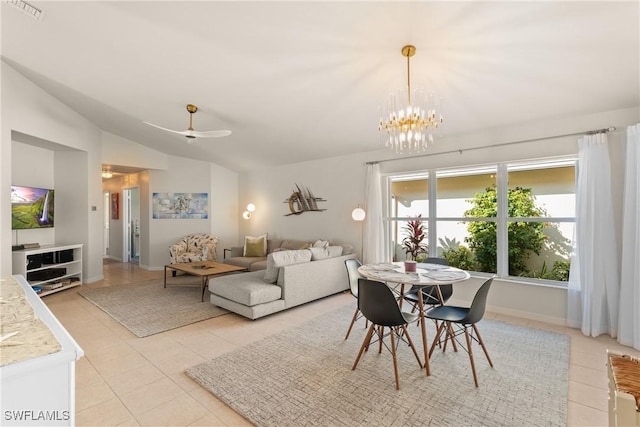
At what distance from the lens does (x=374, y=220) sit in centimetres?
496

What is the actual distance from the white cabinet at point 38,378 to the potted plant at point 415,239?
14.3ft

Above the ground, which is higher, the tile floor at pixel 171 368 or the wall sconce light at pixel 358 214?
the wall sconce light at pixel 358 214

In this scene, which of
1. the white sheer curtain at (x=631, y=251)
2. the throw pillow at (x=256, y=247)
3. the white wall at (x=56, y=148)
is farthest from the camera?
the throw pillow at (x=256, y=247)

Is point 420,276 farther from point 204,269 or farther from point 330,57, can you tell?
point 204,269

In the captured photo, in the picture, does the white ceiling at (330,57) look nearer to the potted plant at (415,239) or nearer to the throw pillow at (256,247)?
the potted plant at (415,239)

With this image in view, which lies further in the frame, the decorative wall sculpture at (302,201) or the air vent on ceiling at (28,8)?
the decorative wall sculpture at (302,201)

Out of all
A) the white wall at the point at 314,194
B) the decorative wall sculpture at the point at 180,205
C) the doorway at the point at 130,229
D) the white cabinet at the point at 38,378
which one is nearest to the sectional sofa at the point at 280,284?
the white wall at the point at 314,194

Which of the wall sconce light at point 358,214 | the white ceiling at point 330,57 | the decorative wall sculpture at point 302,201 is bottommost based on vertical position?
the wall sconce light at point 358,214

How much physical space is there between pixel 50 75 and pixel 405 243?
560cm

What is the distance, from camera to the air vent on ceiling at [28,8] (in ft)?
8.49

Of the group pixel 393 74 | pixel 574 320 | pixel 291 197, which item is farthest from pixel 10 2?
pixel 574 320

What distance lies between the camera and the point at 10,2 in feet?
8.45

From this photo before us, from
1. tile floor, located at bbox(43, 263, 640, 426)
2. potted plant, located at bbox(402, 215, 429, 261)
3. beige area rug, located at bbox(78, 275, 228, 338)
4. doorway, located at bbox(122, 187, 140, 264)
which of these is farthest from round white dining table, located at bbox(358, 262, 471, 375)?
doorway, located at bbox(122, 187, 140, 264)

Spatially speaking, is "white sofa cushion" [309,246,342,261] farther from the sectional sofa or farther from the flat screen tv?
the flat screen tv
